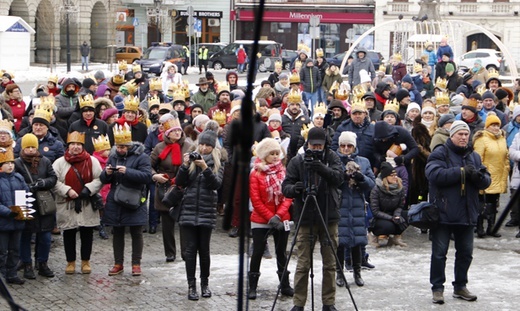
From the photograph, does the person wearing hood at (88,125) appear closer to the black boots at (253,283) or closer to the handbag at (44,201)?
the handbag at (44,201)

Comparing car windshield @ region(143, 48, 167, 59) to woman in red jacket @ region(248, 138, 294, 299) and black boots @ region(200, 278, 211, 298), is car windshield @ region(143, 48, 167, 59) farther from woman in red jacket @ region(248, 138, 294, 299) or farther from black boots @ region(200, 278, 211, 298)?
woman in red jacket @ region(248, 138, 294, 299)

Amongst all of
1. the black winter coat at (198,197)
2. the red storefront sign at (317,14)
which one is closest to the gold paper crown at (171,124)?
the black winter coat at (198,197)

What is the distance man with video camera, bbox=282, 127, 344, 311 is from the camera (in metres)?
9.38

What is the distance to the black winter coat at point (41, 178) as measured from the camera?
430 inches

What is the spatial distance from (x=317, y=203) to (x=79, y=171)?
3.06 metres

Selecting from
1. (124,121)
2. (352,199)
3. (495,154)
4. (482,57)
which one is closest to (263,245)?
(352,199)

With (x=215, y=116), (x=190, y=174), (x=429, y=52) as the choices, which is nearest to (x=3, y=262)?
(x=190, y=174)

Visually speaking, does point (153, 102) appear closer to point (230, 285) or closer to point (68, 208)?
point (68, 208)

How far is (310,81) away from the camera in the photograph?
77.8ft

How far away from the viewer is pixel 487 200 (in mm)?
14273

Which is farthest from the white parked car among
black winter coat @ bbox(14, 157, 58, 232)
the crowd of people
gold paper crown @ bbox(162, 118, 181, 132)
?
black winter coat @ bbox(14, 157, 58, 232)

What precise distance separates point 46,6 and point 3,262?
47.8 metres

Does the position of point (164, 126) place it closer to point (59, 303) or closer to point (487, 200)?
point (59, 303)

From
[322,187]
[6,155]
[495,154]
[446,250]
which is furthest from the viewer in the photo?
[495,154]
